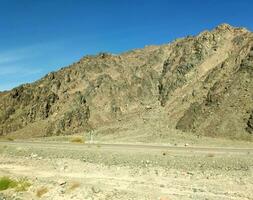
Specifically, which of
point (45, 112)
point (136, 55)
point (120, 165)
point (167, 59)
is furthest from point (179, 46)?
point (120, 165)

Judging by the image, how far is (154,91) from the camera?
8344 cm

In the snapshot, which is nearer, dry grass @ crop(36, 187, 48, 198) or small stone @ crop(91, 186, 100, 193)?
small stone @ crop(91, 186, 100, 193)

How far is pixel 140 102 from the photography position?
271ft

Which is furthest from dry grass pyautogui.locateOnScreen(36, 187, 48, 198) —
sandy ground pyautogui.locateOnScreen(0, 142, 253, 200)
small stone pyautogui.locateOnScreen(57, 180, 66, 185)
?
small stone pyautogui.locateOnScreen(57, 180, 66, 185)

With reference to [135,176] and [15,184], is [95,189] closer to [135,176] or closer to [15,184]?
[135,176]

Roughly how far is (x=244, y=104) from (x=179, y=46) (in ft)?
103

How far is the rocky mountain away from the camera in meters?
59.0

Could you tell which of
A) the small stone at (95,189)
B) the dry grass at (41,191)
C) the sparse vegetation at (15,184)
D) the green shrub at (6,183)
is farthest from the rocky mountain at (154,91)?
the small stone at (95,189)

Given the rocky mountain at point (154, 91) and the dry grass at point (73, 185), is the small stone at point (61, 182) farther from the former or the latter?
the rocky mountain at point (154, 91)

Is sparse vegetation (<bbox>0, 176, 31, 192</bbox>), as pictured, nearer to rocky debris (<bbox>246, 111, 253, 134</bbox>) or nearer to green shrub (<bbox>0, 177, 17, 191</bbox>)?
green shrub (<bbox>0, 177, 17, 191</bbox>)

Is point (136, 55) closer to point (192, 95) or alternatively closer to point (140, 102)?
point (140, 102)

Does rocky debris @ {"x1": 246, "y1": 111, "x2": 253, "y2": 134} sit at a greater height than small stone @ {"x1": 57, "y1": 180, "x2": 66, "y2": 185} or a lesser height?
greater

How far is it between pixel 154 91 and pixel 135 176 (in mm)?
59693

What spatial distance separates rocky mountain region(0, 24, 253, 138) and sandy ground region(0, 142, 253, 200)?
80.4 feet
